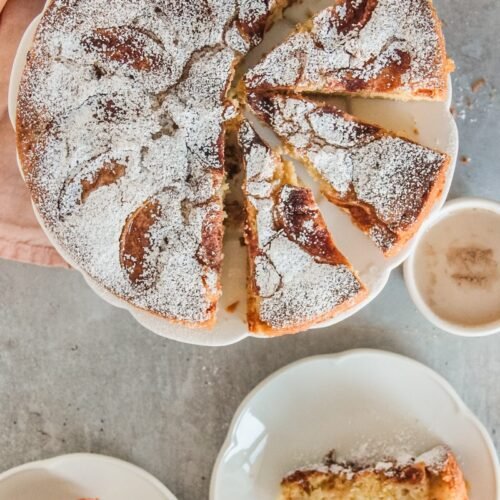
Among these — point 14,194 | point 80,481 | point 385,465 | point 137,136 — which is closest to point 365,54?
point 137,136

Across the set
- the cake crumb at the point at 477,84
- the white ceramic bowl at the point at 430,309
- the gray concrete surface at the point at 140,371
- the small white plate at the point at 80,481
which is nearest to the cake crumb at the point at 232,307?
the gray concrete surface at the point at 140,371

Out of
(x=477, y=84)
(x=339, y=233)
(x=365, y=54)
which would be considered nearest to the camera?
(x=365, y=54)

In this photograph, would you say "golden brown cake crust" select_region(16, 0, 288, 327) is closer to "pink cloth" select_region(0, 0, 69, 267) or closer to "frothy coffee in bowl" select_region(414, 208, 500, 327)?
"pink cloth" select_region(0, 0, 69, 267)

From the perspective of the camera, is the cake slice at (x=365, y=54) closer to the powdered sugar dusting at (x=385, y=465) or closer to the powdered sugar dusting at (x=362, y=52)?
the powdered sugar dusting at (x=362, y=52)

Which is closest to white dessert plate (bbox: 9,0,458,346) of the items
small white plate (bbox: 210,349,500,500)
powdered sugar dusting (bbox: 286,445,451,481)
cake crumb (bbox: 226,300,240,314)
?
cake crumb (bbox: 226,300,240,314)

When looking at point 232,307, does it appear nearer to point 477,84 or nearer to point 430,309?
point 430,309

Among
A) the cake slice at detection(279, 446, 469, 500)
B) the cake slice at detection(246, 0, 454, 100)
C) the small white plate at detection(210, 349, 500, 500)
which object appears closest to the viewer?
the cake slice at detection(246, 0, 454, 100)
